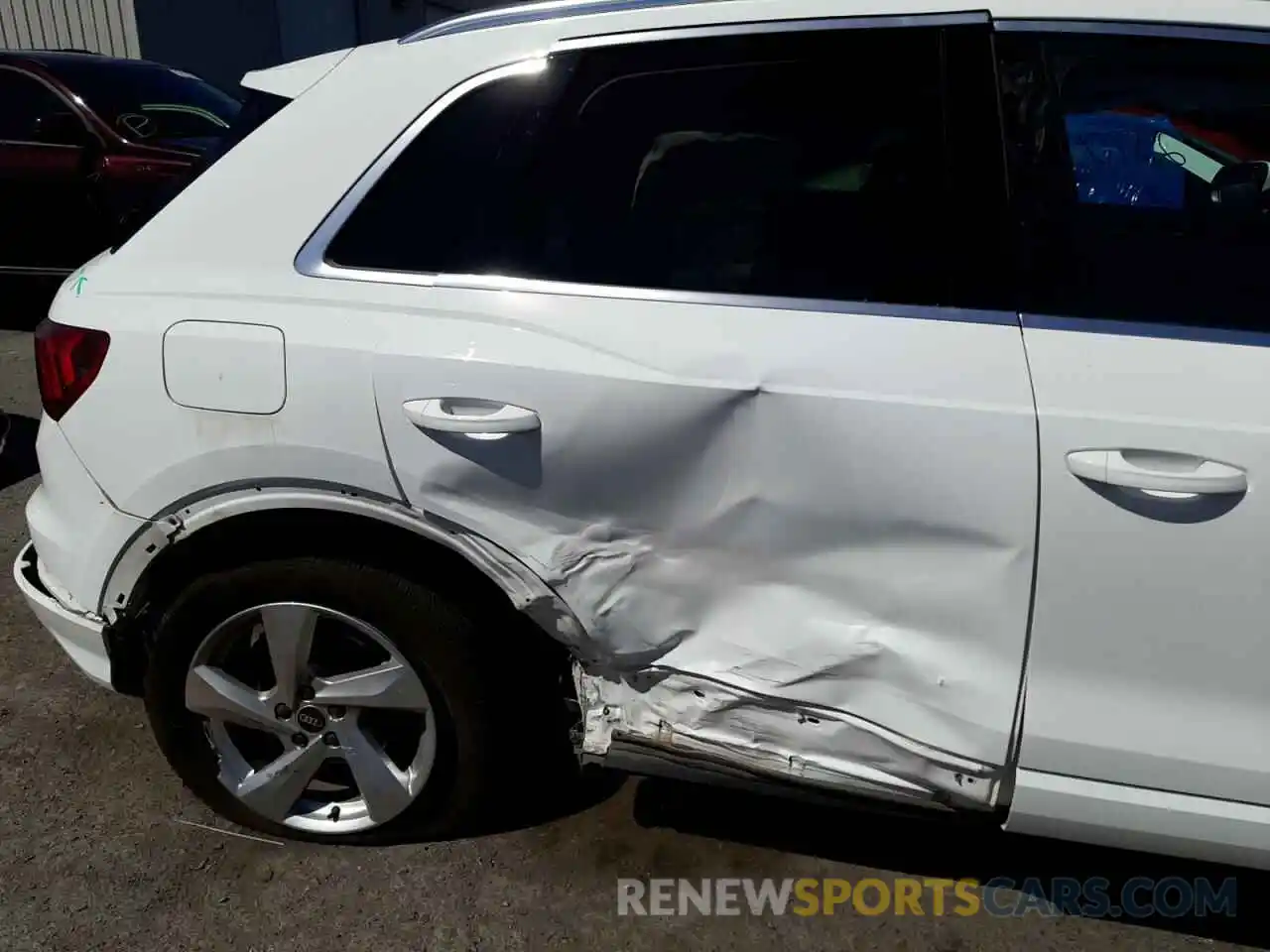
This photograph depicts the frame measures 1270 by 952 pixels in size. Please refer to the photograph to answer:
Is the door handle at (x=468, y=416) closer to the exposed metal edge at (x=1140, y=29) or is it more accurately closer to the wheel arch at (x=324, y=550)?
the wheel arch at (x=324, y=550)

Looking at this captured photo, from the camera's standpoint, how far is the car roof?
1.66m

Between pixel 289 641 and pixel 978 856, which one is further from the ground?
pixel 289 641

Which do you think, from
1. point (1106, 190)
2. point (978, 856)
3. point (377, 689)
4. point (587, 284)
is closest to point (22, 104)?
point (377, 689)

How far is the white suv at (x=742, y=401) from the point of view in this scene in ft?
5.39

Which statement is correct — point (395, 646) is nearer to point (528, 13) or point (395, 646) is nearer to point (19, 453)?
point (528, 13)

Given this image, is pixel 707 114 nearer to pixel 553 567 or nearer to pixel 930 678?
pixel 553 567

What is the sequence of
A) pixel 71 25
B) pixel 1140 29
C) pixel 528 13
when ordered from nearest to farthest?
pixel 1140 29
pixel 528 13
pixel 71 25

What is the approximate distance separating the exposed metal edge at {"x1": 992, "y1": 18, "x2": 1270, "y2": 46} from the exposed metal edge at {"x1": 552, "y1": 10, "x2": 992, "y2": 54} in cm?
6

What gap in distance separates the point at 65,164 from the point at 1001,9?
6.03m

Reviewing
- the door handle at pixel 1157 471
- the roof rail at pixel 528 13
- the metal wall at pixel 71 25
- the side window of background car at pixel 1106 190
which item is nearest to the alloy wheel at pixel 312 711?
the roof rail at pixel 528 13

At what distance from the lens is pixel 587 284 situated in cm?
183

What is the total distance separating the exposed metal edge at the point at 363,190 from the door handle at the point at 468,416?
29cm

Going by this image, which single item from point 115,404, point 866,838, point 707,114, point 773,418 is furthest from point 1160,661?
point 115,404

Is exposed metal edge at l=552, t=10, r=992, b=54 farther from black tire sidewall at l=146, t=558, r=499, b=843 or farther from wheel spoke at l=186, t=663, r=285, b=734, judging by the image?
wheel spoke at l=186, t=663, r=285, b=734
